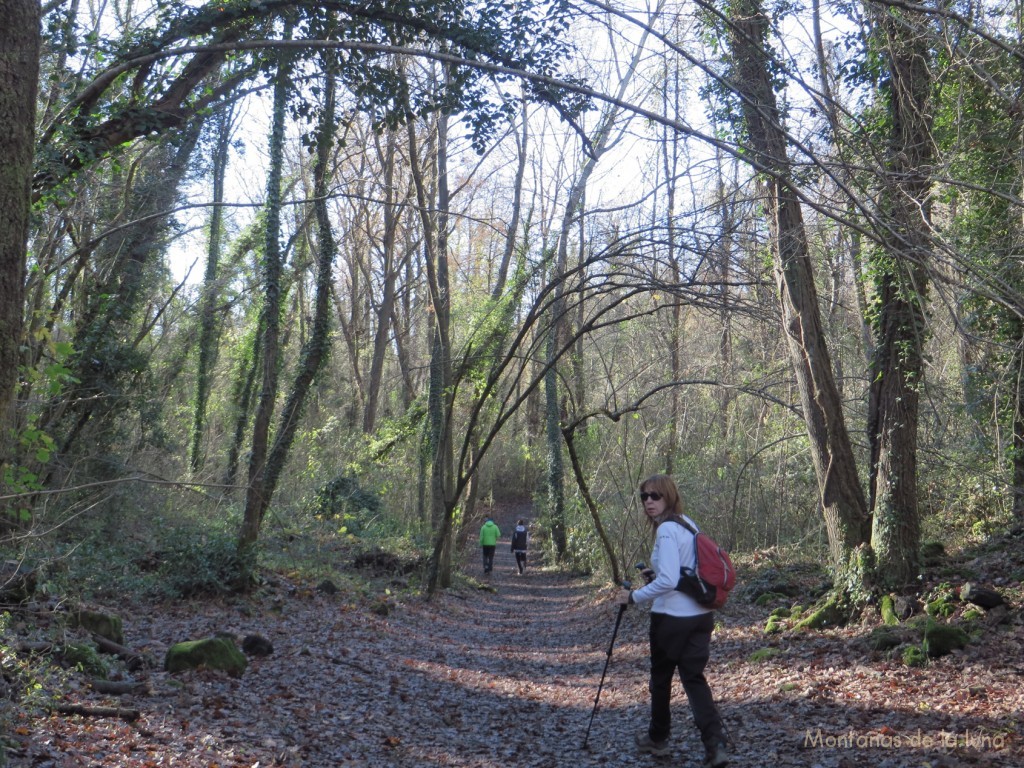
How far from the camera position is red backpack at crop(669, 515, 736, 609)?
5363 millimetres

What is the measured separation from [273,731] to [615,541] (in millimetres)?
13567

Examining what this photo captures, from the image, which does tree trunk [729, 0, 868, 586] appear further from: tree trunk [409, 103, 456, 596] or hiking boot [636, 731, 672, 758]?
tree trunk [409, 103, 456, 596]

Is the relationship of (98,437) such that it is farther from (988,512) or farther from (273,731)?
(988,512)

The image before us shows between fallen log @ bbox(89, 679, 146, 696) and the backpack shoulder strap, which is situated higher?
the backpack shoulder strap

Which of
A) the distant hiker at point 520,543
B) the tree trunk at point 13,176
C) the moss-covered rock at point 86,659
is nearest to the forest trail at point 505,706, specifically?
the moss-covered rock at point 86,659

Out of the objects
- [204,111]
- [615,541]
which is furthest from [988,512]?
[204,111]

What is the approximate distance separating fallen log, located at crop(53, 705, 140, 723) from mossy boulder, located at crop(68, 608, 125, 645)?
6.57 ft

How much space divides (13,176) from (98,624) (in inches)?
223

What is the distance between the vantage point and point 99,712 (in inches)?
226

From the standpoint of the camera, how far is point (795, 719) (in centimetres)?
649

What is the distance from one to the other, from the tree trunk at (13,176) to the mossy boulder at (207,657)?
4.50m

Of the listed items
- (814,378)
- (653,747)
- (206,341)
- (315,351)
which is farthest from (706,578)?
(206,341)

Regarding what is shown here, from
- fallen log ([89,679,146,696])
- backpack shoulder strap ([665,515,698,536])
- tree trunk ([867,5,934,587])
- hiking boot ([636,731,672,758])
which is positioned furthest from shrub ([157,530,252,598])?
tree trunk ([867,5,934,587])

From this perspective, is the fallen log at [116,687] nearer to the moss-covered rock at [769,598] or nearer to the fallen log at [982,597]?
the fallen log at [982,597]
